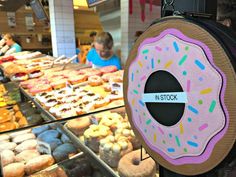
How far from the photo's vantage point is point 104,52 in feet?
10.3

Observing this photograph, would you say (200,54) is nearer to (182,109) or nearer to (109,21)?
(182,109)

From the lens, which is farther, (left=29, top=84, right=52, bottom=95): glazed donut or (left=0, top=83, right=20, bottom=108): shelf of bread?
(left=0, top=83, right=20, bottom=108): shelf of bread

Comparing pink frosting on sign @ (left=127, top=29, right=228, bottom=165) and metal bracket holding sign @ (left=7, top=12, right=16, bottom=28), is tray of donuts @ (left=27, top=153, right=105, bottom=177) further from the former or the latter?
metal bracket holding sign @ (left=7, top=12, right=16, bottom=28)

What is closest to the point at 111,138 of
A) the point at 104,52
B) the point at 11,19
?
the point at 104,52

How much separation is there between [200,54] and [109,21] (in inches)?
185

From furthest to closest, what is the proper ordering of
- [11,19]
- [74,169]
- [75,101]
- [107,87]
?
[11,19] < [107,87] < [75,101] < [74,169]

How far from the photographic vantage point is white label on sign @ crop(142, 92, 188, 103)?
16.5 inches

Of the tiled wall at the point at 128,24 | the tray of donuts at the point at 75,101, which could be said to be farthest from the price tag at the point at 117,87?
the tiled wall at the point at 128,24

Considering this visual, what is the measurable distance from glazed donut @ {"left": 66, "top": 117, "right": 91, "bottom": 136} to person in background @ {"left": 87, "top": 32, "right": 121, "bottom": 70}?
1803 millimetres

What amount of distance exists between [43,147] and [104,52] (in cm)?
189

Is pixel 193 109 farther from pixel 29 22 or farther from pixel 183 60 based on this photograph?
pixel 29 22

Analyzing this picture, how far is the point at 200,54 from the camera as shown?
380mm

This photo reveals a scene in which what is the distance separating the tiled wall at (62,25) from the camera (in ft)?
13.9

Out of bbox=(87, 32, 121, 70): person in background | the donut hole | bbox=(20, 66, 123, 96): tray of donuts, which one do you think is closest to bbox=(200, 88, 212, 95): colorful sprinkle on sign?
the donut hole
